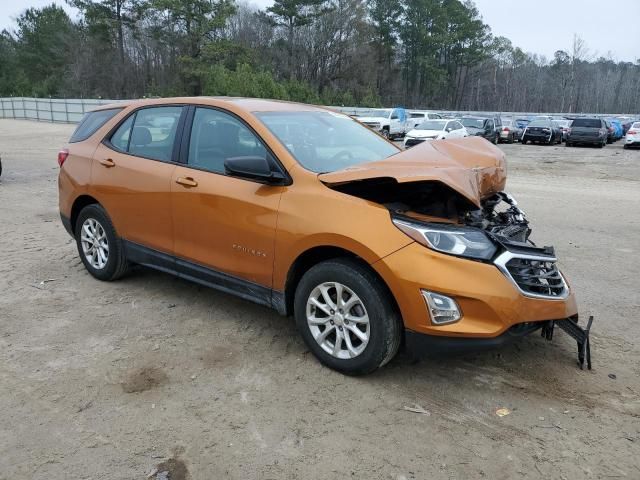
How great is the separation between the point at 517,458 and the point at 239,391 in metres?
1.60

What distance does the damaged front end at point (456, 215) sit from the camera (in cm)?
314

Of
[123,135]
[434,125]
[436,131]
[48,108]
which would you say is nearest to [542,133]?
[434,125]

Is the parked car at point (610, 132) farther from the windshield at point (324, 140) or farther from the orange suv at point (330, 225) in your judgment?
the orange suv at point (330, 225)

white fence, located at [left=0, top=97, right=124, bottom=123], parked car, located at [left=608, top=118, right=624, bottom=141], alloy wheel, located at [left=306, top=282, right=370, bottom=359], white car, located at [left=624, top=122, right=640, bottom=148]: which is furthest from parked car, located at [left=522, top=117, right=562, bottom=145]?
alloy wheel, located at [left=306, top=282, right=370, bottom=359]

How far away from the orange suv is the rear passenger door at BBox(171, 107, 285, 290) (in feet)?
0.04

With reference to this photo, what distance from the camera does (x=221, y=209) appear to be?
3.89 m

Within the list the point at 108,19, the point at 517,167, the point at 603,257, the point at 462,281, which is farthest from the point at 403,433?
the point at 108,19

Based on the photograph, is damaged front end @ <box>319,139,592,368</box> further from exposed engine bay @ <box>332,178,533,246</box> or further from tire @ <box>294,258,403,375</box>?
tire @ <box>294,258,403,375</box>

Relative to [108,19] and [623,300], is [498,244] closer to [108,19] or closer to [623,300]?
[623,300]

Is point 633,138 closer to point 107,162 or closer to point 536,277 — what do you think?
point 536,277

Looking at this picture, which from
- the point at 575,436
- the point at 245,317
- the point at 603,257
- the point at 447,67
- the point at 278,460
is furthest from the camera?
the point at 447,67

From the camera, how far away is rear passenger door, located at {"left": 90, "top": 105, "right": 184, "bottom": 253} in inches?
171

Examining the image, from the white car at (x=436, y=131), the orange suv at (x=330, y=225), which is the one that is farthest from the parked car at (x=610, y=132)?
the orange suv at (x=330, y=225)

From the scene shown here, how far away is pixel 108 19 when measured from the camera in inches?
2030
